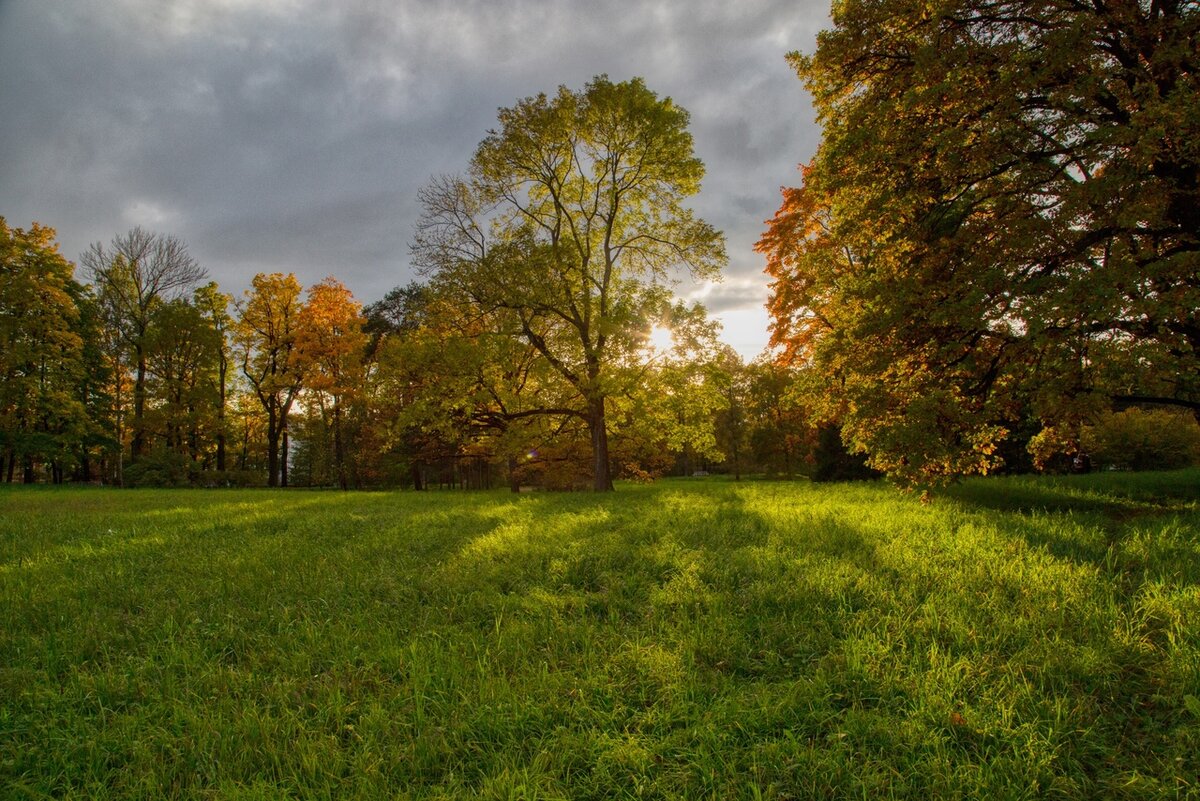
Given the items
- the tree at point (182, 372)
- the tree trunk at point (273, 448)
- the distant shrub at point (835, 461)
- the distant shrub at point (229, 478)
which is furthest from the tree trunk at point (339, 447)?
the distant shrub at point (835, 461)

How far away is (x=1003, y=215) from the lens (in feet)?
26.5

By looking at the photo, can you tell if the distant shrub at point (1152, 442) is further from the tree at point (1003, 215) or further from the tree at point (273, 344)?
the tree at point (273, 344)

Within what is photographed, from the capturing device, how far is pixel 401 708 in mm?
3260

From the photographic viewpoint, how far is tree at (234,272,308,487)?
30.8 meters

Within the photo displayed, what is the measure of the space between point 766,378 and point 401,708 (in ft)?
128

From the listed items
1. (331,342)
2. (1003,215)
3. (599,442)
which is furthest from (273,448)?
(1003,215)

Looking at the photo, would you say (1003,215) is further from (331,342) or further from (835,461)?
(331,342)

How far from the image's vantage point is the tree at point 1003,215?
6.47 meters

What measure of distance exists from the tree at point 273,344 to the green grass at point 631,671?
89.3 ft

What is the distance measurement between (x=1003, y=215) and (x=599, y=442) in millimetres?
12618

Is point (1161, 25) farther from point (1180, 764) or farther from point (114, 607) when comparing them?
point (114, 607)

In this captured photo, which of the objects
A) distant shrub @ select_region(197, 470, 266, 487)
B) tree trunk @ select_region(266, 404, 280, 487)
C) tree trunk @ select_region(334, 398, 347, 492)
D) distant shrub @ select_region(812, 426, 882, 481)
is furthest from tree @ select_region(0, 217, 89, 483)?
distant shrub @ select_region(812, 426, 882, 481)

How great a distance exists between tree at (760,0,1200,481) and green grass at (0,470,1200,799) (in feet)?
7.12

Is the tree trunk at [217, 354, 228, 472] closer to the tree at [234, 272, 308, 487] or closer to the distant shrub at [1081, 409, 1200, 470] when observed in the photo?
the tree at [234, 272, 308, 487]
